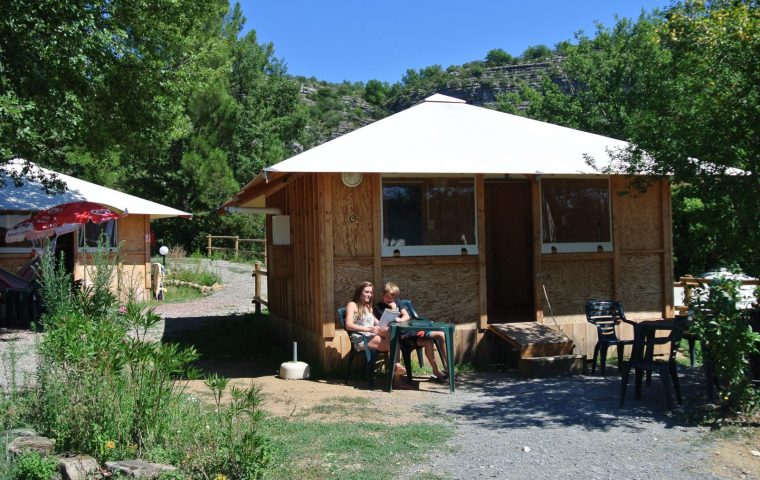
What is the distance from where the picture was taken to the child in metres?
7.56

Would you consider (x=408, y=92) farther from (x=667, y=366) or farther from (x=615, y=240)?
(x=667, y=366)

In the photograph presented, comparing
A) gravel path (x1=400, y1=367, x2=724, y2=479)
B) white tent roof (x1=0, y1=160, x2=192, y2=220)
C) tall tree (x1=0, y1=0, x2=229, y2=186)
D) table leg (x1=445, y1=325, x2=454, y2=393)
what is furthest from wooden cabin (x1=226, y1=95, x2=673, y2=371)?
white tent roof (x1=0, y1=160, x2=192, y2=220)

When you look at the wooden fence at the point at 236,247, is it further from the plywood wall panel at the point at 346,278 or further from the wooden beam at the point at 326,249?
the wooden beam at the point at 326,249

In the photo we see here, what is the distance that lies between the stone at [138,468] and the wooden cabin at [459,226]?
376 cm

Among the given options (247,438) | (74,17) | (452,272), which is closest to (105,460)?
(247,438)

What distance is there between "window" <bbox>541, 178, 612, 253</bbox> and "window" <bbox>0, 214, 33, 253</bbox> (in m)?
11.5

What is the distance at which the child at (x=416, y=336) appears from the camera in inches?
298

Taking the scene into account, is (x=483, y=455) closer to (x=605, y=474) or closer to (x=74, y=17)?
(x=605, y=474)

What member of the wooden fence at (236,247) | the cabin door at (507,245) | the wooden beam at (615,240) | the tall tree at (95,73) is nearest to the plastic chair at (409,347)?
the wooden beam at (615,240)

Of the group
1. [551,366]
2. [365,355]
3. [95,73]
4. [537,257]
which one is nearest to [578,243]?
[537,257]

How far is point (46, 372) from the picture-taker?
5109mm

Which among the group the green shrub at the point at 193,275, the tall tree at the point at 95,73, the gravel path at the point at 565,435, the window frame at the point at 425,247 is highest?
the tall tree at the point at 95,73

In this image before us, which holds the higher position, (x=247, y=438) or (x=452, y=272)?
(x=452, y=272)

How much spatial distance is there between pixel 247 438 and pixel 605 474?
2288 mm
